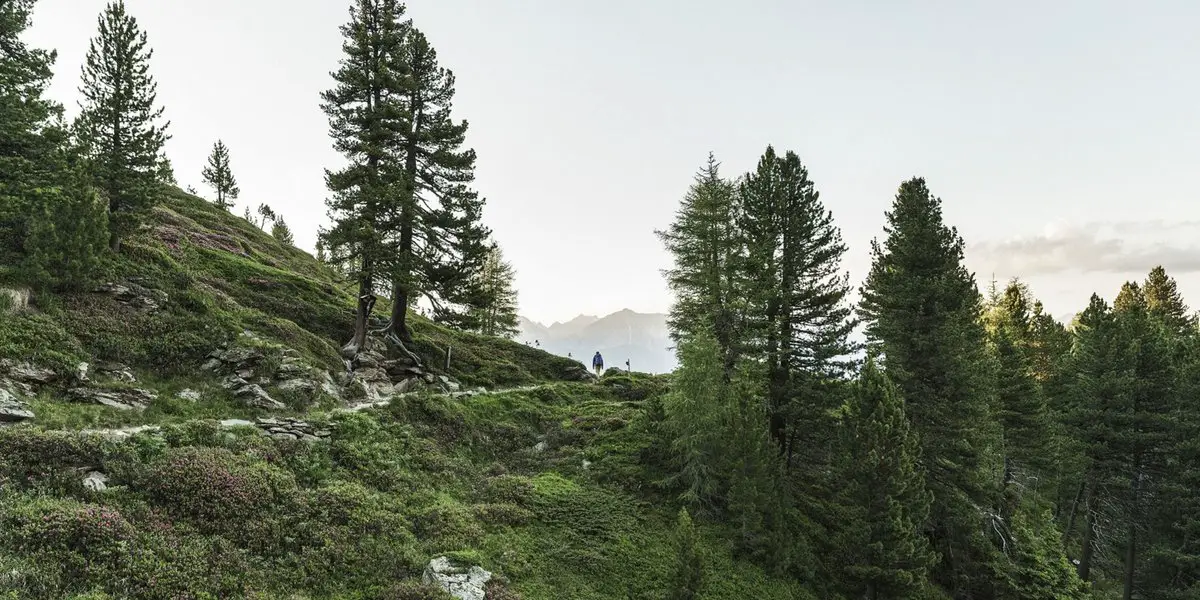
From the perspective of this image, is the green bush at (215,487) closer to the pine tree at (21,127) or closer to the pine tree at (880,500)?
the pine tree at (21,127)

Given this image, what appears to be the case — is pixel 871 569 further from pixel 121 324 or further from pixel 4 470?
pixel 121 324

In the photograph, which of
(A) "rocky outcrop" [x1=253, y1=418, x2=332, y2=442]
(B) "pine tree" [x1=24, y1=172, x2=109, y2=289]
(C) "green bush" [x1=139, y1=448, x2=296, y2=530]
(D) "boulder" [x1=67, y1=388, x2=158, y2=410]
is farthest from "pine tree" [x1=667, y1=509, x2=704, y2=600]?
(B) "pine tree" [x1=24, y1=172, x2=109, y2=289]

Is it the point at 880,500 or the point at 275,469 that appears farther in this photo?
the point at 880,500

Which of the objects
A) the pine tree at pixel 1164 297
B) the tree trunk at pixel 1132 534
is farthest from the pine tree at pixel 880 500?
the pine tree at pixel 1164 297

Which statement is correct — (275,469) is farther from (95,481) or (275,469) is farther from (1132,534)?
(1132,534)

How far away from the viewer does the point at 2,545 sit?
342 inches

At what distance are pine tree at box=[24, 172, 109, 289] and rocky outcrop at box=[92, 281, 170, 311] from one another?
705 mm

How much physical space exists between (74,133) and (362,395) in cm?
1847

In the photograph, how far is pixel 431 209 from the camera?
1120 inches

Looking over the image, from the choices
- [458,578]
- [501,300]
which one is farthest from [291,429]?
[501,300]

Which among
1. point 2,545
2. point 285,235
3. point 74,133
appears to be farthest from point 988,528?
point 285,235

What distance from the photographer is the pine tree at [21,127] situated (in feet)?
62.6

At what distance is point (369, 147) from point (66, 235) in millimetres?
12057

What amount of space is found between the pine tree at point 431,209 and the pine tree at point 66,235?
1135 cm
